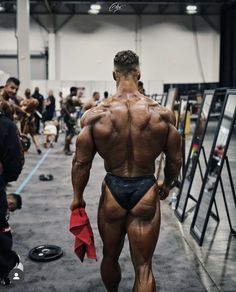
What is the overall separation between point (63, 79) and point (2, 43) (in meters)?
3.51

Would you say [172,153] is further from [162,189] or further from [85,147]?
[85,147]

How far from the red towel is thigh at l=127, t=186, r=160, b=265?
10.2 inches

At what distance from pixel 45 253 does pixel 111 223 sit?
5.54 feet

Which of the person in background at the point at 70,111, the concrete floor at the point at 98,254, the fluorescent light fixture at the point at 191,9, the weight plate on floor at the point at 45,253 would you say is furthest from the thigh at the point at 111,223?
the fluorescent light fixture at the point at 191,9

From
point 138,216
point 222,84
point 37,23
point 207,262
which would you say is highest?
point 37,23

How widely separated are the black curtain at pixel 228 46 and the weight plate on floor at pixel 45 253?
17.5m

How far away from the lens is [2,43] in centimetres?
2045

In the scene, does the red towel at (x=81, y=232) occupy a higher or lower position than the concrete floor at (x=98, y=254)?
higher

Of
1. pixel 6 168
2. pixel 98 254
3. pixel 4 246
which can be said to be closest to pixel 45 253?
pixel 98 254

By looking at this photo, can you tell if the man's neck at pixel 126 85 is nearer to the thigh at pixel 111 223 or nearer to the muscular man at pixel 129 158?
the muscular man at pixel 129 158

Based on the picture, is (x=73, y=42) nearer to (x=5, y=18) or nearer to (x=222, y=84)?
(x=5, y=18)

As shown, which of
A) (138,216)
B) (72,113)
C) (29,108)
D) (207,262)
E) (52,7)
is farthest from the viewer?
(52,7)

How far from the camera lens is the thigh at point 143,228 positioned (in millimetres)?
2555

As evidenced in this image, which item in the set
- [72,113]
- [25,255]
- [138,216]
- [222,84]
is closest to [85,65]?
[222,84]
